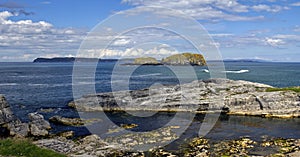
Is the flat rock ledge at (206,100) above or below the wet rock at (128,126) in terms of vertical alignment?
above

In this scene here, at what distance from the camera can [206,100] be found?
6378cm

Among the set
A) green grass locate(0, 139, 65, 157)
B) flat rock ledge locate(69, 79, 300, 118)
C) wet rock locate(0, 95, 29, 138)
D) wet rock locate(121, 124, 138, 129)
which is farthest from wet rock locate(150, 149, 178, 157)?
flat rock ledge locate(69, 79, 300, 118)

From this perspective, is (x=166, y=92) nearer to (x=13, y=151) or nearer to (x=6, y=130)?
(x=6, y=130)

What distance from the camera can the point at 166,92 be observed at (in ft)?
226

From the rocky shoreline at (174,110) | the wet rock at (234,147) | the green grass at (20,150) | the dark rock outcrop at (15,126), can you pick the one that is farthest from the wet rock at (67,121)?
the wet rock at (234,147)

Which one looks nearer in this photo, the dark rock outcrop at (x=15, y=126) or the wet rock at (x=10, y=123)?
the wet rock at (x=10, y=123)

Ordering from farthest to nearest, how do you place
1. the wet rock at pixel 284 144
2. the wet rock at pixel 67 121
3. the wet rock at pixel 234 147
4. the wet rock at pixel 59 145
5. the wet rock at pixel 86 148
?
the wet rock at pixel 67 121
the wet rock at pixel 284 144
the wet rock at pixel 234 147
the wet rock at pixel 59 145
the wet rock at pixel 86 148

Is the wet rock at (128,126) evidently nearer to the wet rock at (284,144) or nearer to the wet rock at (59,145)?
the wet rock at (59,145)

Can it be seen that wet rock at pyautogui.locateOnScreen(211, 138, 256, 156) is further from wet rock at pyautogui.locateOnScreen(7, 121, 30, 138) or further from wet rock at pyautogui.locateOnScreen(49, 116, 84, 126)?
wet rock at pyautogui.locateOnScreen(7, 121, 30, 138)

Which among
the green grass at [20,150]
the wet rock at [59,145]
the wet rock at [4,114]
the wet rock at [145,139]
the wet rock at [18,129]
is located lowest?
the wet rock at [145,139]

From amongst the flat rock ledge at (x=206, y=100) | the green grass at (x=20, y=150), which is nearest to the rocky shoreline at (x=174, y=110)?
the flat rock ledge at (x=206, y=100)

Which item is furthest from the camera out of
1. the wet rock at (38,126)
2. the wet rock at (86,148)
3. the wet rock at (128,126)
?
the wet rock at (128,126)

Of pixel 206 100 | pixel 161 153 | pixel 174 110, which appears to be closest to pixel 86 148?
pixel 161 153

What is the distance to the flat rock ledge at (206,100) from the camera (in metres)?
60.1
